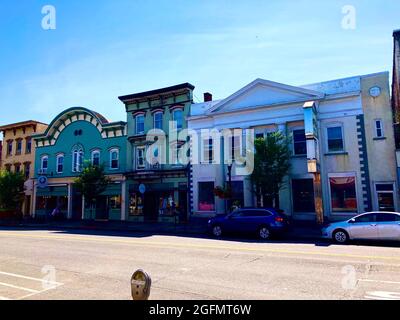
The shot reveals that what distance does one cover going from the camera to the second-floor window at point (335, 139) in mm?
20469

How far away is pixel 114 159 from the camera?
2931 centimetres

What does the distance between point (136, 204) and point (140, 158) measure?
397 cm

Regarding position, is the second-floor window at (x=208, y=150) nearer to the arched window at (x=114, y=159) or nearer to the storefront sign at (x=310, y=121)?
the storefront sign at (x=310, y=121)

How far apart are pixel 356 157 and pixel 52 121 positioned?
28.3 m

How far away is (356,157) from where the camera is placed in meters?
19.8

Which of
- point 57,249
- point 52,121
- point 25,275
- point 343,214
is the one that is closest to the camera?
point 25,275

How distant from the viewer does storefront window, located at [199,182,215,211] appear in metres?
24.0

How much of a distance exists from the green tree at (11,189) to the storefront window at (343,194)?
2852 centimetres

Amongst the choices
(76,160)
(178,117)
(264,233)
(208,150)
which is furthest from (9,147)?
(264,233)

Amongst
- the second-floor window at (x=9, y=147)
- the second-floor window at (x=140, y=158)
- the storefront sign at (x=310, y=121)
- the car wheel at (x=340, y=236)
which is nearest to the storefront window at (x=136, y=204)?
the second-floor window at (x=140, y=158)

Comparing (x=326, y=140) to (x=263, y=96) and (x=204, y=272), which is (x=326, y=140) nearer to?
(x=263, y=96)

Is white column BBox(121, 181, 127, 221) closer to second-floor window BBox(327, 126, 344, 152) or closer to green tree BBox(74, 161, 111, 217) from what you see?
green tree BBox(74, 161, 111, 217)
